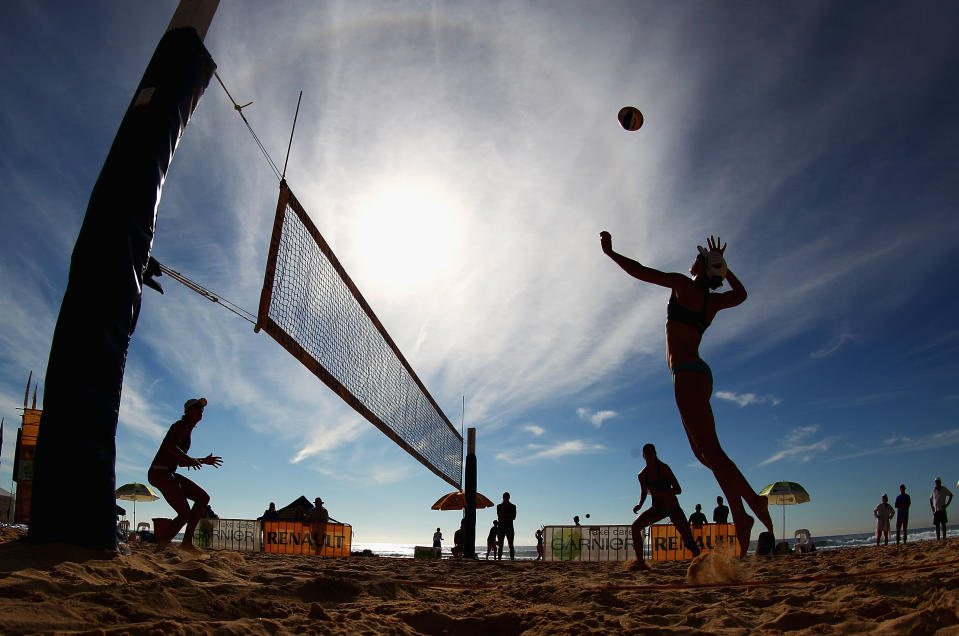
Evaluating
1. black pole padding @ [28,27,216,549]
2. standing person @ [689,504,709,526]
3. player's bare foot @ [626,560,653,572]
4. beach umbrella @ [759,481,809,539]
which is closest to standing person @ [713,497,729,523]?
standing person @ [689,504,709,526]

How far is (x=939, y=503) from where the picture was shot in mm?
11703

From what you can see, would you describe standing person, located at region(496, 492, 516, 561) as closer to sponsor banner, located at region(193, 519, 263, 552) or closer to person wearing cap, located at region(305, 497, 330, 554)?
person wearing cap, located at region(305, 497, 330, 554)

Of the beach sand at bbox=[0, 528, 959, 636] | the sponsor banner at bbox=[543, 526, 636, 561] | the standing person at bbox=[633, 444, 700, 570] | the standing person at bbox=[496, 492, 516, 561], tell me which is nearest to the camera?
the beach sand at bbox=[0, 528, 959, 636]

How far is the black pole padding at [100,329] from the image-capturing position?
9.00 ft

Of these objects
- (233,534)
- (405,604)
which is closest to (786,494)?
(233,534)

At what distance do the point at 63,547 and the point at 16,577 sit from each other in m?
0.68

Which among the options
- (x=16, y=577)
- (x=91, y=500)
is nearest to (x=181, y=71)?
(x=91, y=500)

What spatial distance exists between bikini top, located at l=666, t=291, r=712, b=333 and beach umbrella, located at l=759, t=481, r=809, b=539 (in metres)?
12.8

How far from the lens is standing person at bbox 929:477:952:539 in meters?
11.6

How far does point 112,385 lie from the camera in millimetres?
2994

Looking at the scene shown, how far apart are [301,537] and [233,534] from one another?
1978 mm

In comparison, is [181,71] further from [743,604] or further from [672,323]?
[743,604]

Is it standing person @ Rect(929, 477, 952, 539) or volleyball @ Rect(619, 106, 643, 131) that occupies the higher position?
volleyball @ Rect(619, 106, 643, 131)

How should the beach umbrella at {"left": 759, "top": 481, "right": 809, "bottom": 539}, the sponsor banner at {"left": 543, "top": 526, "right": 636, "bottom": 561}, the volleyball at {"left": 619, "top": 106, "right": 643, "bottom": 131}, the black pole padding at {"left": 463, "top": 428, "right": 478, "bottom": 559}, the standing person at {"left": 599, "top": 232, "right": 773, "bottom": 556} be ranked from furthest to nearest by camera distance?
the beach umbrella at {"left": 759, "top": 481, "right": 809, "bottom": 539}
the black pole padding at {"left": 463, "top": 428, "right": 478, "bottom": 559}
the sponsor banner at {"left": 543, "top": 526, "right": 636, "bottom": 561}
the volleyball at {"left": 619, "top": 106, "right": 643, "bottom": 131}
the standing person at {"left": 599, "top": 232, "right": 773, "bottom": 556}
